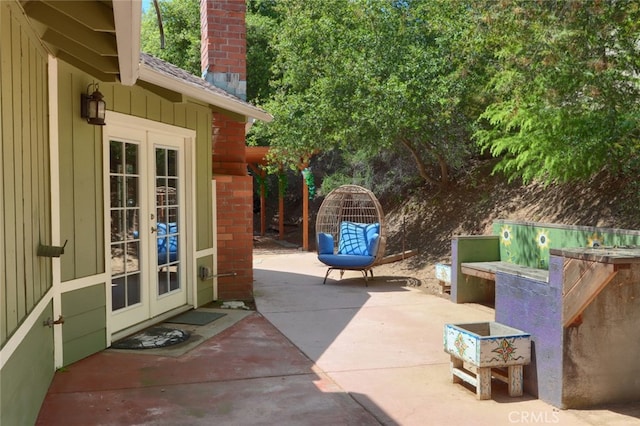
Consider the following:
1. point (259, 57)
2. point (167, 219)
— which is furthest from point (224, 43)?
point (259, 57)

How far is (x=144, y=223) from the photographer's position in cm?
552

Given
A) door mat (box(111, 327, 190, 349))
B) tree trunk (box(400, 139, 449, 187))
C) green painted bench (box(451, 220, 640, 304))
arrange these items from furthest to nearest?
1. tree trunk (box(400, 139, 449, 187))
2. green painted bench (box(451, 220, 640, 304))
3. door mat (box(111, 327, 190, 349))

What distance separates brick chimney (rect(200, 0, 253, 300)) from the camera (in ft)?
23.5

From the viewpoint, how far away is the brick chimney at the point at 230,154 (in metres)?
7.16

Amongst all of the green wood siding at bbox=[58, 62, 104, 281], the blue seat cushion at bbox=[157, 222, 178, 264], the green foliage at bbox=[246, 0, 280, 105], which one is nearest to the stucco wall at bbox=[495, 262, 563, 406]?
the green wood siding at bbox=[58, 62, 104, 281]

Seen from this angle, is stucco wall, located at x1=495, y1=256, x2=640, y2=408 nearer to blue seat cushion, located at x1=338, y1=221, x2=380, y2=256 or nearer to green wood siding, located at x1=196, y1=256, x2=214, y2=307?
green wood siding, located at x1=196, y1=256, x2=214, y2=307

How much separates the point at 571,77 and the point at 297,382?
420 cm

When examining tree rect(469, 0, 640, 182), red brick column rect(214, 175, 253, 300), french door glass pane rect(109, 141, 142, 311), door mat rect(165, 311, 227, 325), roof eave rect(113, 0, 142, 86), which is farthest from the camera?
red brick column rect(214, 175, 253, 300)

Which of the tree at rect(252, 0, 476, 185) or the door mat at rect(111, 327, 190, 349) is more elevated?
the tree at rect(252, 0, 476, 185)

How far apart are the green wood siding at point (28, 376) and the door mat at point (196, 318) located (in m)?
1.84

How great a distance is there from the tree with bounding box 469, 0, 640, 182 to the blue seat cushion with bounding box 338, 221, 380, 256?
2877 millimetres

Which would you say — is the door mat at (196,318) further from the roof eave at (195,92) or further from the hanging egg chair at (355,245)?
the hanging egg chair at (355,245)

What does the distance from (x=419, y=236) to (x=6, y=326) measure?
9652 millimetres

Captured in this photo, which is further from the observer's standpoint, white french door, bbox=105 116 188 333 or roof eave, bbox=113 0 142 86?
white french door, bbox=105 116 188 333
